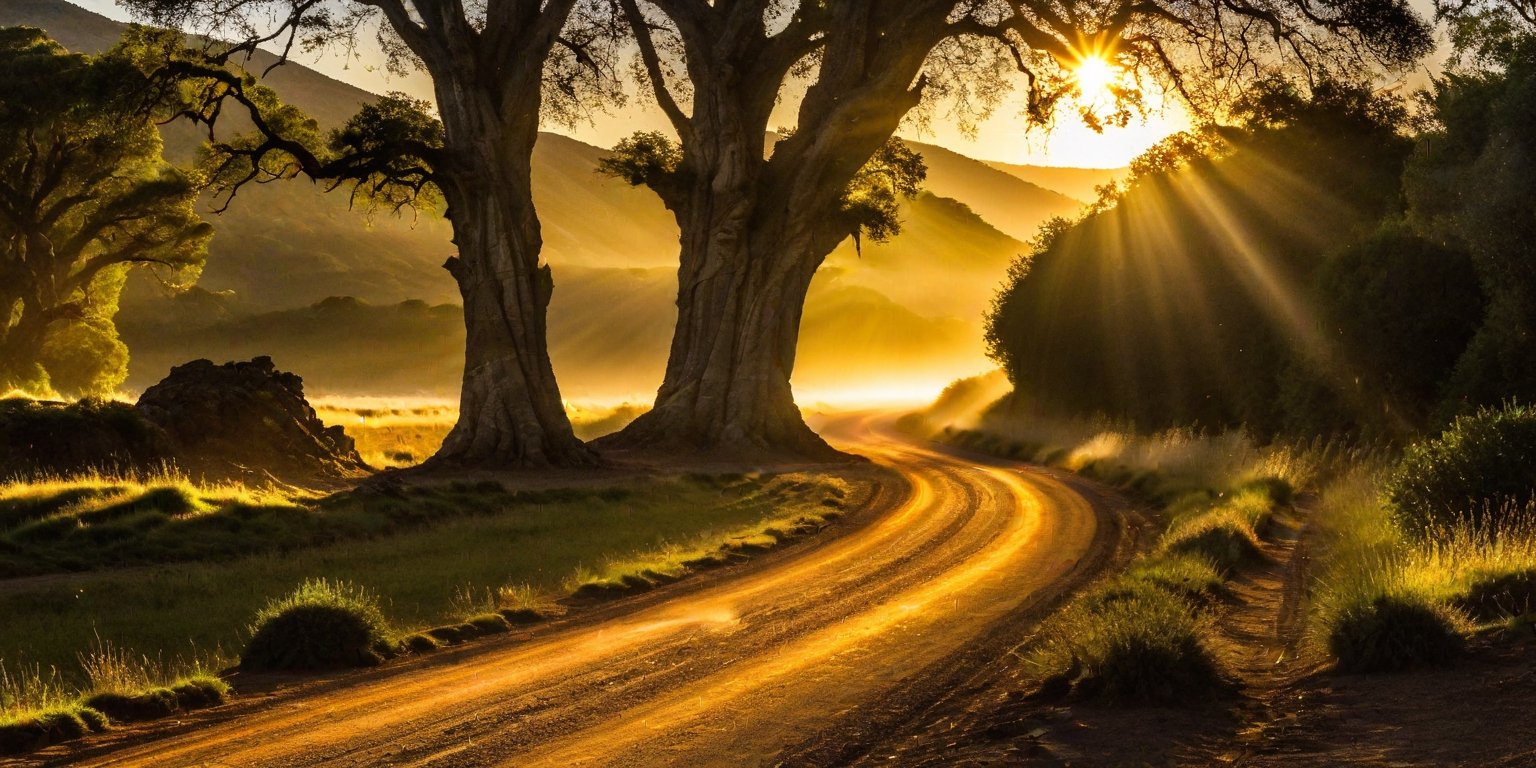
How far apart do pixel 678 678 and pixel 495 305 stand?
71.7 ft

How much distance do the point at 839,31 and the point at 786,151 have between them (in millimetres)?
4075

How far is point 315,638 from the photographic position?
11281 mm

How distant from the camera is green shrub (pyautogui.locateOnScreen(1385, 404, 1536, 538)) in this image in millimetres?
13320

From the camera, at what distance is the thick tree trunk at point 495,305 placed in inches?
1218

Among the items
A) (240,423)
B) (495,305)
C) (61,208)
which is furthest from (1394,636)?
(61,208)

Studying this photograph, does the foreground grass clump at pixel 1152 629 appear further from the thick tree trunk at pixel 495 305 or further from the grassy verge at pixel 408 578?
the thick tree trunk at pixel 495 305

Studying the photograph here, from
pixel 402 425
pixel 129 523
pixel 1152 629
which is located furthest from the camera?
pixel 402 425

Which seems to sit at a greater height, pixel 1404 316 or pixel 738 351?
pixel 738 351

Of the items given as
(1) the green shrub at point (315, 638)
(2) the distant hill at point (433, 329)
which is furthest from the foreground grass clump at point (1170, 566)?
(2) the distant hill at point (433, 329)

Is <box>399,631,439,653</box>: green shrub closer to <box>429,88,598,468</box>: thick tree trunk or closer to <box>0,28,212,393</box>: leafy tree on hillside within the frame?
<box>429,88,598,468</box>: thick tree trunk

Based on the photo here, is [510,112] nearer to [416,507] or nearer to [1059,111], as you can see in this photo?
[416,507]

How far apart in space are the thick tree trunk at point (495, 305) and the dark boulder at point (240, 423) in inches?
122

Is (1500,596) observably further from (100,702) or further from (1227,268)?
(1227,268)

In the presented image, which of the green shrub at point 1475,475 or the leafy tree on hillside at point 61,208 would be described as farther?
the leafy tree on hillside at point 61,208
